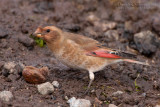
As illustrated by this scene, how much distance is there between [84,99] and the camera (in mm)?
4781

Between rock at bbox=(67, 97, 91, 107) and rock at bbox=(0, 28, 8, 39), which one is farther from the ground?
rock at bbox=(0, 28, 8, 39)

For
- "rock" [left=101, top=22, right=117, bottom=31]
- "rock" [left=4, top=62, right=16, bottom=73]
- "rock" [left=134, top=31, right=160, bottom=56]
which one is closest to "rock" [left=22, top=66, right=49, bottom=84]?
"rock" [left=4, top=62, right=16, bottom=73]

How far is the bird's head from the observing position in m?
5.40

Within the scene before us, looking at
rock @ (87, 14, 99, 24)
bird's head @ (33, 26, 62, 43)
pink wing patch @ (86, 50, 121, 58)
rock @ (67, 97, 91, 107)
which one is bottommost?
rock @ (67, 97, 91, 107)

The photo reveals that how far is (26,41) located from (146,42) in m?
3.02

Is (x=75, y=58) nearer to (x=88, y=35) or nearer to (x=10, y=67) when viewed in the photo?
(x=10, y=67)

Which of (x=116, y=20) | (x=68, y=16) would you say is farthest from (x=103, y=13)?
(x=68, y=16)

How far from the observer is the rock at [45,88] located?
4906 mm

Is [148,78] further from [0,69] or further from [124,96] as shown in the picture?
[0,69]

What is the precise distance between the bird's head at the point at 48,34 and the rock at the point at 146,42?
2549mm

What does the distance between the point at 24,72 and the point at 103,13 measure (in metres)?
4.19

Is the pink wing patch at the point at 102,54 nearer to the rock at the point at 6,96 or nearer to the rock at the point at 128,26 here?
the rock at the point at 6,96

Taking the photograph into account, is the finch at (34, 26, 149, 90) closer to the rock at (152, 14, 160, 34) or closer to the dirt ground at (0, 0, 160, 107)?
the dirt ground at (0, 0, 160, 107)

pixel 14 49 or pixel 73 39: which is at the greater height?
pixel 73 39
